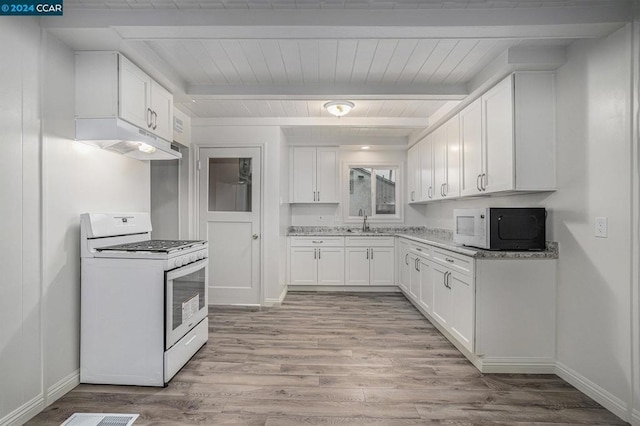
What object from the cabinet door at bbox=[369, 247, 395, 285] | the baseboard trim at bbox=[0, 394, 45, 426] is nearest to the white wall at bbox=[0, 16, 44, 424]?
the baseboard trim at bbox=[0, 394, 45, 426]

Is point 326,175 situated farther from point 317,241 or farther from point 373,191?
point 317,241

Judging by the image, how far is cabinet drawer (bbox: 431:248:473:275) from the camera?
2586 mm

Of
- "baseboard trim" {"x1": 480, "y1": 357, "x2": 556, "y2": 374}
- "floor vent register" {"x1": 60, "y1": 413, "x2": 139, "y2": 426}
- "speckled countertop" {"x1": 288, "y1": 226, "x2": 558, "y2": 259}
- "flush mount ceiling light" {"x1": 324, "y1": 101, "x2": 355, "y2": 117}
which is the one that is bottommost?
"floor vent register" {"x1": 60, "y1": 413, "x2": 139, "y2": 426}

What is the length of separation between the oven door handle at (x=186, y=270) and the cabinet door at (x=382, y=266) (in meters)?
2.71

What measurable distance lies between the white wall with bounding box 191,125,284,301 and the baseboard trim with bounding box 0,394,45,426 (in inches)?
95.2

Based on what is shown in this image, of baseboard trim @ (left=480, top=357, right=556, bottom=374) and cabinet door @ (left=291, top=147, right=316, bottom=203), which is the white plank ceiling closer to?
→ cabinet door @ (left=291, top=147, right=316, bottom=203)

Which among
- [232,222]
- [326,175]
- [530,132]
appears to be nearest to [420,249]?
[530,132]

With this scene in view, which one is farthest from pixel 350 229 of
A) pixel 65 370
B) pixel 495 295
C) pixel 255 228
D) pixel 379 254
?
pixel 65 370

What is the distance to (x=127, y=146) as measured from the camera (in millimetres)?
2482

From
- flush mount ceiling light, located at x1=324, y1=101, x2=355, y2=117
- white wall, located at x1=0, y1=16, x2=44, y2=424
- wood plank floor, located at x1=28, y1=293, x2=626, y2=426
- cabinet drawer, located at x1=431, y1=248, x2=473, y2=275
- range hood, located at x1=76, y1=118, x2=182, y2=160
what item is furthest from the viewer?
flush mount ceiling light, located at x1=324, y1=101, x2=355, y2=117

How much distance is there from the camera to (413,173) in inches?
198

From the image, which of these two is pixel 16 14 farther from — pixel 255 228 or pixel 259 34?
pixel 255 228

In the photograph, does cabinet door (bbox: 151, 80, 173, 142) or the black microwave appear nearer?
the black microwave

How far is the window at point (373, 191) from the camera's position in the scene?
5398 mm
